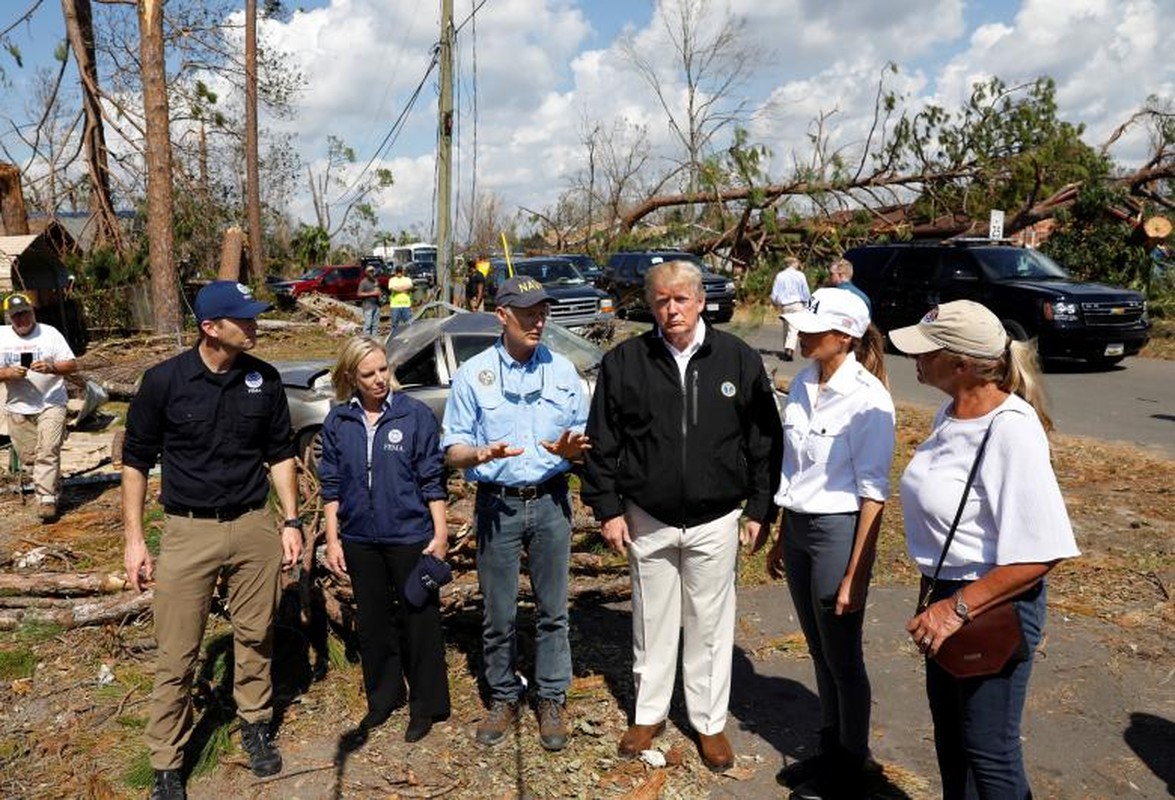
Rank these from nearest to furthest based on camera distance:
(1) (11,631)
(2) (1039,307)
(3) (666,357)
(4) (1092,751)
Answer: (3) (666,357) → (4) (1092,751) → (1) (11,631) → (2) (1039,307)

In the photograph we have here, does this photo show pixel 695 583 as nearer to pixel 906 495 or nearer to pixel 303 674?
pixel 906 495

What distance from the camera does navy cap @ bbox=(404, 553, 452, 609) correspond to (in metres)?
3.82

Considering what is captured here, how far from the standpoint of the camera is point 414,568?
388cm

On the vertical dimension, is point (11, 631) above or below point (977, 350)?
below

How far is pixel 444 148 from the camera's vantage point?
1491 centimetres

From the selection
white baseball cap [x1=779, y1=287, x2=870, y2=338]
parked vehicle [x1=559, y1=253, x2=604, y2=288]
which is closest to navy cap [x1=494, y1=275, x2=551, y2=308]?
white baseball cap [x1=779, y1=287, x2=870, y2=338]

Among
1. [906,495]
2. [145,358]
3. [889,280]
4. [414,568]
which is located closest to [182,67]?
[145,358]

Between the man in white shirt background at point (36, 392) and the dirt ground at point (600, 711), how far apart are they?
8.85ft

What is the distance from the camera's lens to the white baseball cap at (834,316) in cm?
317

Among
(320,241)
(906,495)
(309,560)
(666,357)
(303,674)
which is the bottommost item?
(303,674)

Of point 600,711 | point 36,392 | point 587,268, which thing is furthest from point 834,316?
point 587,268

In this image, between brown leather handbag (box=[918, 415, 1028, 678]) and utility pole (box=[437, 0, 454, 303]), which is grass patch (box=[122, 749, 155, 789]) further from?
utility pole (box=[437, 0, 454, 303])

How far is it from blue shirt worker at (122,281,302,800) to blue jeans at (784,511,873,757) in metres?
2.19

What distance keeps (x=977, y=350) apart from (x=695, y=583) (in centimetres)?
151
